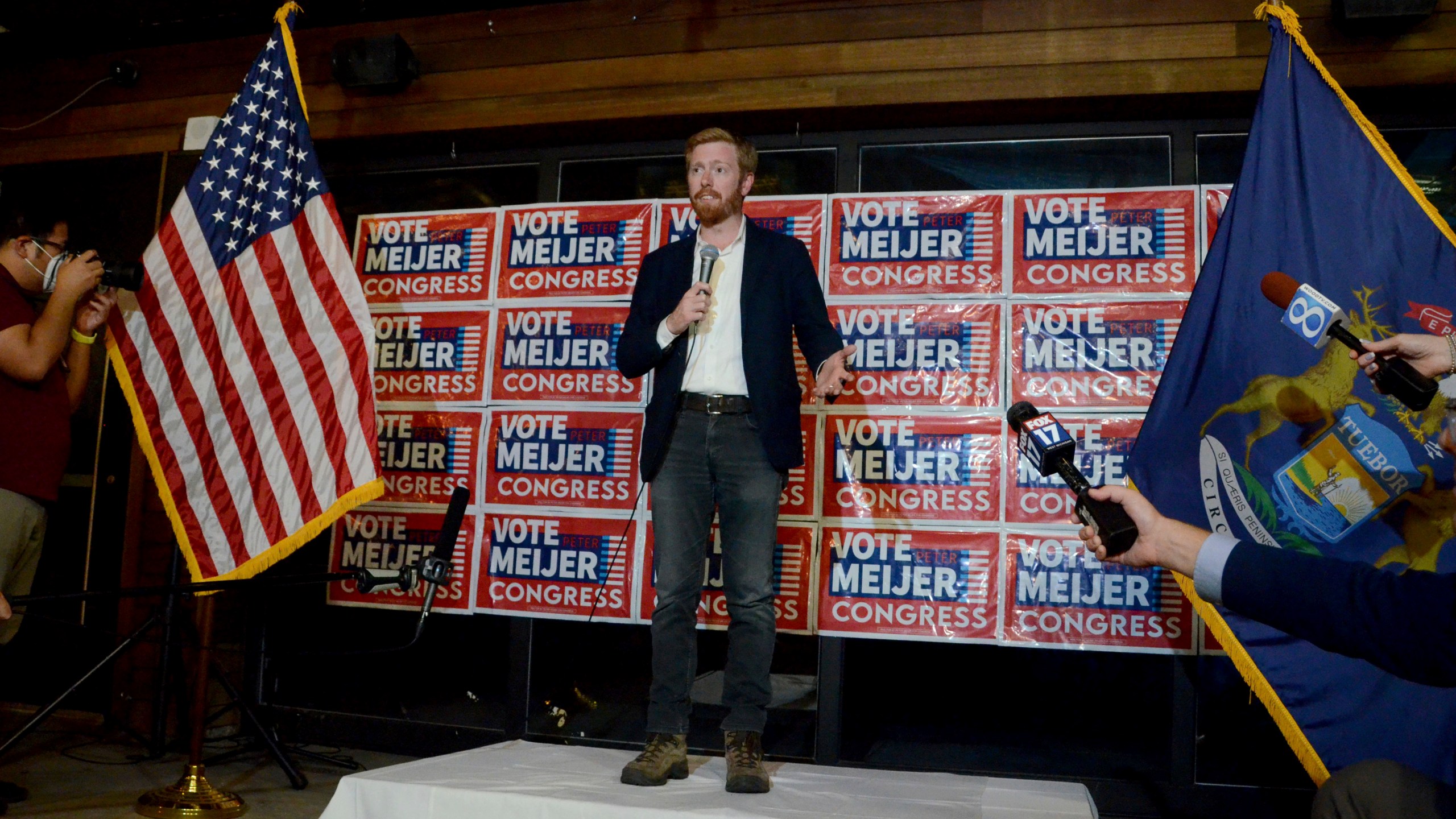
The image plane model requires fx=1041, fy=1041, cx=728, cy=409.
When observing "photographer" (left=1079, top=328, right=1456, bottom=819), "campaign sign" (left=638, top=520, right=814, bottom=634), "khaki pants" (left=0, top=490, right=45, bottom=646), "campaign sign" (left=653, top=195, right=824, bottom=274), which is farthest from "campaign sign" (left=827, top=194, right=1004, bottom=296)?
"khaki pants" (left=0, top=490, right=45, bottom=646)

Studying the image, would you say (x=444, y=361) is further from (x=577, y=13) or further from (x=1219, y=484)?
(x=1219, y=484)

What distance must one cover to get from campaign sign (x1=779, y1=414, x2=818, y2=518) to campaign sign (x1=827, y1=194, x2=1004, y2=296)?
49cm

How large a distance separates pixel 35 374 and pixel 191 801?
1.42 m

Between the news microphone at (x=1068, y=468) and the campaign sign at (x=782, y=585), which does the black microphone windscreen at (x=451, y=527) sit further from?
the news microphone at (x=1068, y=468)

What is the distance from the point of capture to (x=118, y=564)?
427 centimetres

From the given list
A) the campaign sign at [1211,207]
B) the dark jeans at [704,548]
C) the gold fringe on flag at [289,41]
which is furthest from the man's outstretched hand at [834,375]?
the gold fringe on flag at [289,41]

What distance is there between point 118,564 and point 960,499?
3.38 m

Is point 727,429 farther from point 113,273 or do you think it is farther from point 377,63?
point 377,63

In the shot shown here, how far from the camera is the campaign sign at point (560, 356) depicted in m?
3.88

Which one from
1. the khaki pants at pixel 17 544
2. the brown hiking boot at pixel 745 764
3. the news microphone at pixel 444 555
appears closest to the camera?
the brown hiking boot at pixel 745 764

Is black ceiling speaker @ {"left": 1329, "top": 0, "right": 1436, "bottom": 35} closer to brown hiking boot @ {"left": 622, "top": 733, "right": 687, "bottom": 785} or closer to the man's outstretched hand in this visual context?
the man's outstretched hand

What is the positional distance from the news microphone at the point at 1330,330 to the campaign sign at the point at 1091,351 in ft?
3.41

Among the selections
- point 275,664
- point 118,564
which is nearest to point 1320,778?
point 275,664

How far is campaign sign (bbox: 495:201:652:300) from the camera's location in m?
3.94
